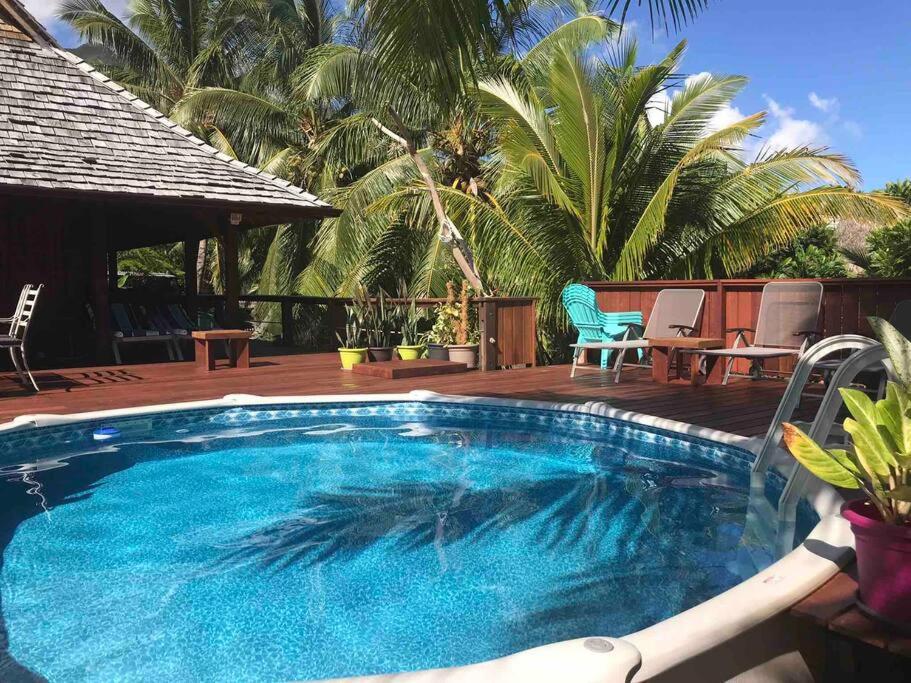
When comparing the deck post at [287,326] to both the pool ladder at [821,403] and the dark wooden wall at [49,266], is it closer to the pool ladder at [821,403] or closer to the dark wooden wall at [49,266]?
the dark wooden wall at [49,266]

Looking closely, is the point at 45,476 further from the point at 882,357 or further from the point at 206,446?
the point at 882,357

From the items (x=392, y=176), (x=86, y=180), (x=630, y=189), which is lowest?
(x=86, y=180)

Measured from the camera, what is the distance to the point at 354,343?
10.1m

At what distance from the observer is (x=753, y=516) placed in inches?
173

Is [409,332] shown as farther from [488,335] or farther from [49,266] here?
[49,266]

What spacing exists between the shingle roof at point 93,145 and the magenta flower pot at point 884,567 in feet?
31.5

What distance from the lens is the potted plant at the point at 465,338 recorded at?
997 cm

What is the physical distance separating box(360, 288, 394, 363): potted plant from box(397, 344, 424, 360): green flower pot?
0.47ft

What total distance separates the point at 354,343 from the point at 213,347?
175cm

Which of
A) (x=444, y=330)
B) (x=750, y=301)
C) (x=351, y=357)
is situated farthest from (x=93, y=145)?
(x=750, y=301)

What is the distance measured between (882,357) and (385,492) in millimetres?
→ 2995

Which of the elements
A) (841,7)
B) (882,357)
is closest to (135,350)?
(882,357)

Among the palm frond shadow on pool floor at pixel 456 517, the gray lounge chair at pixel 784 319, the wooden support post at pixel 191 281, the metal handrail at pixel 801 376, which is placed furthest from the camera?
the wooden support post at pixel 191 281

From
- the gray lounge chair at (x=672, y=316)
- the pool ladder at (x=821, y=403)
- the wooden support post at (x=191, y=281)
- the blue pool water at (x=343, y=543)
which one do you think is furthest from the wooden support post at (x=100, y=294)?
the pool ladder at (x=821, y=403)
